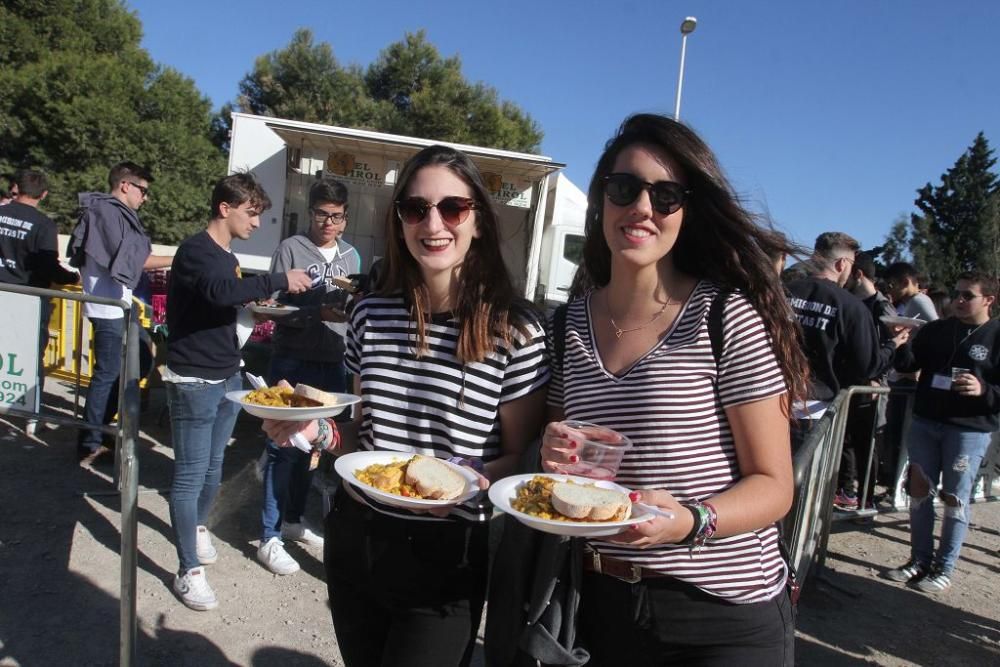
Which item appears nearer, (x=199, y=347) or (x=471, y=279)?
(x=471, y=279)

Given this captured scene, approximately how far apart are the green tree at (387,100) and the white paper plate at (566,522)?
33.7m

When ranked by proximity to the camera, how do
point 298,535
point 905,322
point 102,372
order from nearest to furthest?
point 298,535 < point 905,322 < point 102,372

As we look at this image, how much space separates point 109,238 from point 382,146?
5984 millimetres

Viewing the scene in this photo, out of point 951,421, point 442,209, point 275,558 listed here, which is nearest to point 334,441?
point 442,209

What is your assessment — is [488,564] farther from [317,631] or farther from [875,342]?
[875,342]

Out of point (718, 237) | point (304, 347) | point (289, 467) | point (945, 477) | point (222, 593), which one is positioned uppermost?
point (718, 237)

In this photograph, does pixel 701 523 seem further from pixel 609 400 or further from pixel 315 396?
pixel 315 396

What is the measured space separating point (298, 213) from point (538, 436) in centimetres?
1025

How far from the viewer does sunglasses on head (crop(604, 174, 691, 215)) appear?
66.6 inches

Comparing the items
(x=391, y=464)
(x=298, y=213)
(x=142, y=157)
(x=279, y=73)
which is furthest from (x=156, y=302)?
(x=279, y=73)

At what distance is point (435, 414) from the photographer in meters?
1.91

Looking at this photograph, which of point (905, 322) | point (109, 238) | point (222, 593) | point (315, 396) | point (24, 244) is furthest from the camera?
point (24, 244)

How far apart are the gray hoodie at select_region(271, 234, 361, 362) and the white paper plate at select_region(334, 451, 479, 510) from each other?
259 cm

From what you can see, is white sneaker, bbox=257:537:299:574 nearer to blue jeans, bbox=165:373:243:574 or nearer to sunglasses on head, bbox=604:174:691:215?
blue jeans, bbox=165:373:243:574
